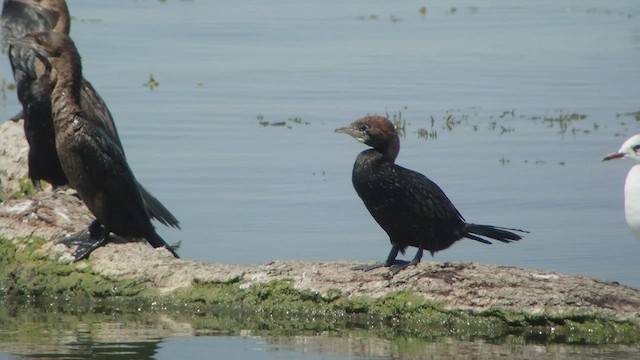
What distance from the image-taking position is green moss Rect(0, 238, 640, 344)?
23.2 feet

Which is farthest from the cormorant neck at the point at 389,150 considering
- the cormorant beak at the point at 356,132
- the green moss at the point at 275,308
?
the green moss at the point at 275,308

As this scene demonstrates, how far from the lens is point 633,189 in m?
8.04

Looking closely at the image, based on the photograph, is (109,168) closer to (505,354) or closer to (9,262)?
(9,262)

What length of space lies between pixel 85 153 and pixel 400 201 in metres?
1.84

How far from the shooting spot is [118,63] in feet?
60.7

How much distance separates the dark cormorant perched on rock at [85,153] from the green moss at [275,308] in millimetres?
359

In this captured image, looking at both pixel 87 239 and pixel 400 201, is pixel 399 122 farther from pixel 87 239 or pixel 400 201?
pixel 400 201

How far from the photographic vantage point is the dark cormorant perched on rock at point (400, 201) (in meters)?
7.70

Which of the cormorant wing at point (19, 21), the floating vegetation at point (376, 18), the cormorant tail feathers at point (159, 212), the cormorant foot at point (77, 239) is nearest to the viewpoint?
the cormorant foot at point (77, 239)

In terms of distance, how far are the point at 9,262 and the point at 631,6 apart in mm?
20665

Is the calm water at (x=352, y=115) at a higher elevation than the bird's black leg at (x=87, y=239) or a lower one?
higher

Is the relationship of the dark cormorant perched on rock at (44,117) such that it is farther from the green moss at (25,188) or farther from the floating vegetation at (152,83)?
Answer: the floating vegetation at (152,83)

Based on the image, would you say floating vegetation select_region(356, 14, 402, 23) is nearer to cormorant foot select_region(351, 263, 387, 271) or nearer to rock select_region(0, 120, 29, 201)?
rock select_region(0, 120, 29, 201)

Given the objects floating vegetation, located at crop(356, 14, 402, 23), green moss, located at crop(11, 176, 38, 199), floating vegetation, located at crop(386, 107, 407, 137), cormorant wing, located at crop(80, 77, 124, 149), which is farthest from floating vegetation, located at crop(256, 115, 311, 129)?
floating vegetation, located at crop(356, 14, 402, 23)
